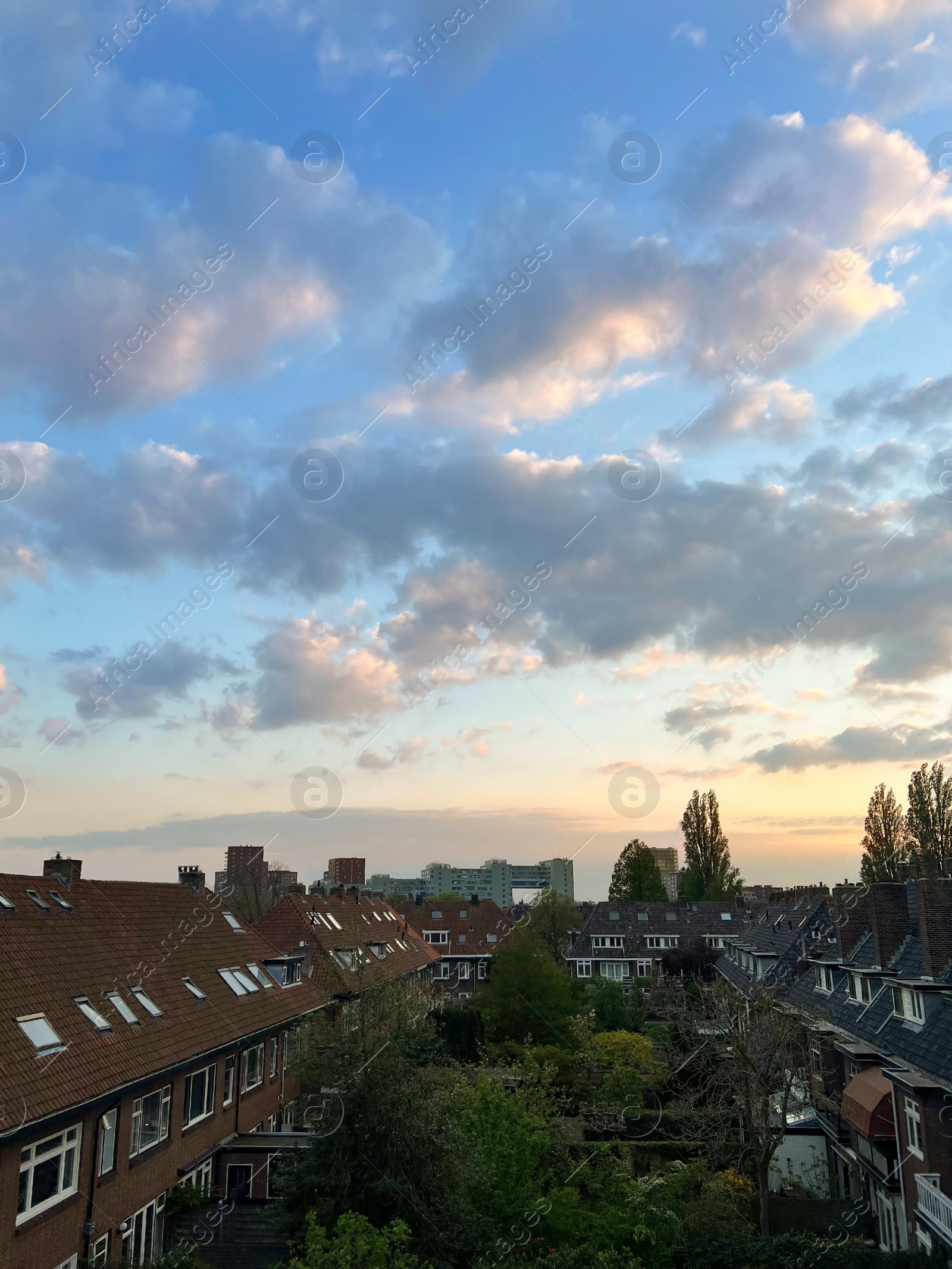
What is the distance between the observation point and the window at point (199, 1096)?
23.1 metres

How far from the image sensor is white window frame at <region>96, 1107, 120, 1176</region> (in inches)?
713

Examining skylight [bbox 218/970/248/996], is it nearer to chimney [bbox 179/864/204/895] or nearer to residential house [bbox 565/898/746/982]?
chimney [bbox 179/864/204/895]

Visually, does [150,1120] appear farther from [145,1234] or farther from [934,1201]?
[934,1201]

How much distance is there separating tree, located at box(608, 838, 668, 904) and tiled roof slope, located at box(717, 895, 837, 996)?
34808 millimetres

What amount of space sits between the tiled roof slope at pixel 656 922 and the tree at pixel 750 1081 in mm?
45145

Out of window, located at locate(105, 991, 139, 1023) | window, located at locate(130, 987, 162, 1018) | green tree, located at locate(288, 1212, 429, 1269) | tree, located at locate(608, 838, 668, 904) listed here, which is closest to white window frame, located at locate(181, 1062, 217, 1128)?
window, located at locate(130, 987, 162, 1018)

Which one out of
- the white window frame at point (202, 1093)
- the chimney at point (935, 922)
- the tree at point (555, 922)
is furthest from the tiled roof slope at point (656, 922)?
the white window frame at point (202, 1093)

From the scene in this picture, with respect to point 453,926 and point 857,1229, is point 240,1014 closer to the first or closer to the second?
point 857,1229

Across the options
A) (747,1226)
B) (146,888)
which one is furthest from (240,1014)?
(747,1226)

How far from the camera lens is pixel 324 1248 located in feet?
45.1

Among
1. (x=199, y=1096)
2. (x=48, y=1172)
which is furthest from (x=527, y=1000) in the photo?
(x=48, y=1172)

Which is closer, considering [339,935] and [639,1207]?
[639,1207]

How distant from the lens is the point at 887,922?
1152 inches

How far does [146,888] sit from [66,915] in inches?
274
